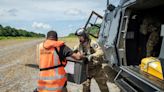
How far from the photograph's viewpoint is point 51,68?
613cm

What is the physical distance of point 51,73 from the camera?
6148mm

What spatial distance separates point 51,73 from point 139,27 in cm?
392

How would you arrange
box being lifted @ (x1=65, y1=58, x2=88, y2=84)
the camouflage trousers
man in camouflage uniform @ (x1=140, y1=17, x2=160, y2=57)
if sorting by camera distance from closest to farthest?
box being lifted @ (x1=65, y1=58, x2=88, y2=84), the camouflage trousers, man in camouflage uniform @ (x1=140, y1=17, x2=160, y2=57)

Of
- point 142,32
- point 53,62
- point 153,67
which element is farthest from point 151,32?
point 53,62

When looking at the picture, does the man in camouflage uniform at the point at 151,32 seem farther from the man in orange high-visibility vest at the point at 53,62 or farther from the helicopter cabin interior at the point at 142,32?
the man in orange high-visibility vest at the point at 53,62

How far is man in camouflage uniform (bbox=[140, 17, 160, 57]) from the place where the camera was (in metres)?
9.45

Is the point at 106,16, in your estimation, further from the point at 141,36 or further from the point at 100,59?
the point at 100,59

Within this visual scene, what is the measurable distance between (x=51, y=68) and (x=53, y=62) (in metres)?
0.10

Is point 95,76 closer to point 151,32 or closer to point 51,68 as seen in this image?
point 51,68

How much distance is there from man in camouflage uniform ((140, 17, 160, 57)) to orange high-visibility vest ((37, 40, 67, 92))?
3815mm

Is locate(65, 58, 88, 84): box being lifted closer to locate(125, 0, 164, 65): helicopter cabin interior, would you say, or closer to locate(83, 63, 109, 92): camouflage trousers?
locate(83, 63, 109, 92): camouflage trousers

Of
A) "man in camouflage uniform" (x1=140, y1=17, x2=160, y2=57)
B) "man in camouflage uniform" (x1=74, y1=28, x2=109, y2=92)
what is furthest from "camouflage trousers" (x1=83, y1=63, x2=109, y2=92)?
"man in camouflage uniform" (x1=140, y1=17, x2=160, y2=57)

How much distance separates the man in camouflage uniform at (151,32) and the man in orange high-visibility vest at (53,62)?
377 centimetres

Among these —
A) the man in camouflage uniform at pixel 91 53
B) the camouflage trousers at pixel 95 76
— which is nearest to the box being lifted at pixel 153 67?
the man in camouflage uniform at pixel 91 53
